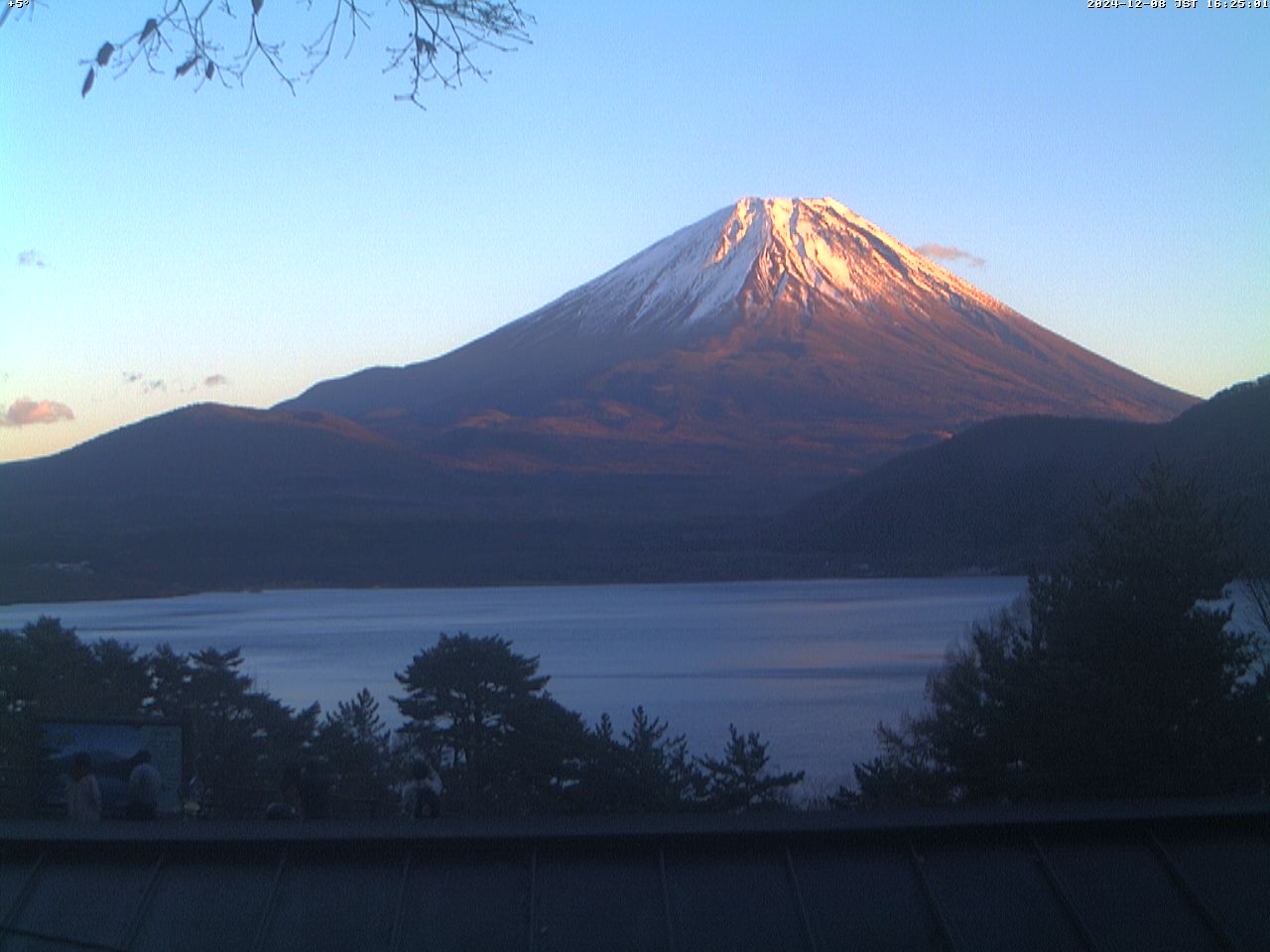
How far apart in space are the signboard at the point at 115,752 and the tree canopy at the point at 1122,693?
15.4 feet

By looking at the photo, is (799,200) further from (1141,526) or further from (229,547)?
(1141,526)

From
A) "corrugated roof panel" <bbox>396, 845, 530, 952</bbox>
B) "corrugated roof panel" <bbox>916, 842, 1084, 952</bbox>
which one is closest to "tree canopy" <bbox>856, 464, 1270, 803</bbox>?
"corrugated roof panel" <bbox>916, 842, 1084, 952</bbox>

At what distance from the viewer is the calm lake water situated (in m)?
19.1

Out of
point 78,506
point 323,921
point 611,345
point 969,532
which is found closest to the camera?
point 323,921

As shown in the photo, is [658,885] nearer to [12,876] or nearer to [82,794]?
[12,876]

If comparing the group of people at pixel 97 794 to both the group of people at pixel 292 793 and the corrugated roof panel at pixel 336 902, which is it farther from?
the corrugated roof panel at pixel 336 902

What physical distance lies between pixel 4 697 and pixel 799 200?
120 meters

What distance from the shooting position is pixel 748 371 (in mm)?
107375

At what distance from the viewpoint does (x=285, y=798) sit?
609 cm

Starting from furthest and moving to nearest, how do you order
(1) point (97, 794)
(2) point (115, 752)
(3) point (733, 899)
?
(2) point (115, 752)
(1) point (97, 794)
(3) point (733, 899)

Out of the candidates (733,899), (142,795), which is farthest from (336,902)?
(142,795)

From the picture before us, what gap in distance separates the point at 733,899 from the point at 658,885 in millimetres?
199

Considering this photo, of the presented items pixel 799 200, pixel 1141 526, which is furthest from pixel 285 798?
pixel 799 200

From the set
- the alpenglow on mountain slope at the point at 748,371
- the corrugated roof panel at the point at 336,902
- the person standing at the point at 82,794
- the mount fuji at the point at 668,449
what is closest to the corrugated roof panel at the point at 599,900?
the corrugated roof panel at the point at 336,902
